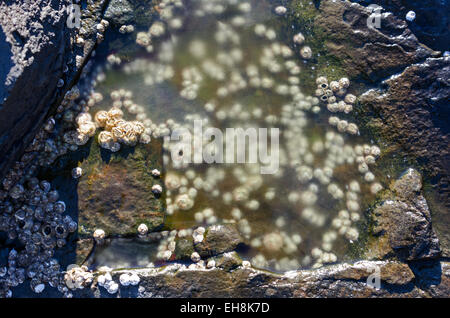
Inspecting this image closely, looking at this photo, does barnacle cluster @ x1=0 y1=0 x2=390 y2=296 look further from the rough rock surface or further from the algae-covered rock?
the rough rock surface

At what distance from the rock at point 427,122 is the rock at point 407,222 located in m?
0.39

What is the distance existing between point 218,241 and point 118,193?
1.87 m

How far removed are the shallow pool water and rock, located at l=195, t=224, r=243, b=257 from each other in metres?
0.20

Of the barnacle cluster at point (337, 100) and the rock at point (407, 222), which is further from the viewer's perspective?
the barnacle cluster at point (337, 100)

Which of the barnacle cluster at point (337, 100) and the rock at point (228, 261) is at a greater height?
the barnacle cluster at point (337, 100)

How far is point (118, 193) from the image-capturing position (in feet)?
19.2

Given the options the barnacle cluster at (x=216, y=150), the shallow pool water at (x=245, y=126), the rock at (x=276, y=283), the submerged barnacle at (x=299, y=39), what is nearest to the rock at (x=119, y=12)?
the barnacle cluster at (x=216, y=150)

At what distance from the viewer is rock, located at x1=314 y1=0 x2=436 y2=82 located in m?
6.12

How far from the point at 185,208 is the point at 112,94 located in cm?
246

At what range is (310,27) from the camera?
259 inches

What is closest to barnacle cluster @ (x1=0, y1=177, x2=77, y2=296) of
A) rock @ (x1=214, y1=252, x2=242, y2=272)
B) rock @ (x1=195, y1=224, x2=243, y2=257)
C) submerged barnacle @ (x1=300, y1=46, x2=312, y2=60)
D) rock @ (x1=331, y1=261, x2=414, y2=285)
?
rock @ (x1=195, y1=224, x2=243, y2=257)

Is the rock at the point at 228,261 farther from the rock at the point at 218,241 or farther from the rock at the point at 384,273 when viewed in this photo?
the rock at the point at 384,273

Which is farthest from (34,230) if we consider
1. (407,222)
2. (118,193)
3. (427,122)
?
(427,122)

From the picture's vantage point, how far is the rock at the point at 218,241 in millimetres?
5637
